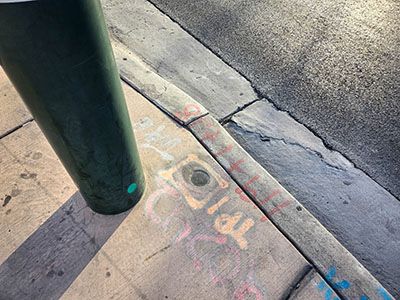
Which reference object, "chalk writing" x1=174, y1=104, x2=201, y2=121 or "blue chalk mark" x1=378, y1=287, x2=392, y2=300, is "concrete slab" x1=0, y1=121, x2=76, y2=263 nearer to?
"chalk writing" x1=174, y1=104, x2=201, y2=121

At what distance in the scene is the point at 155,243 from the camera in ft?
6.72

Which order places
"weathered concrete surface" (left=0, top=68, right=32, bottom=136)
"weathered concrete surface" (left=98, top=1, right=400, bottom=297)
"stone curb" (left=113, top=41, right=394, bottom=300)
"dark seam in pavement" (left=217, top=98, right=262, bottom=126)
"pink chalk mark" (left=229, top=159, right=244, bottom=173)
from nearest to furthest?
"stone curb" (left=113, top=41, right=394, bottom=300) < "weathered concrete surface" (left=98, top=1, right=400, bottom=297) < "pink chalk mark" (left=229, top=159, right=244, bottom=173) < "weathered concrete surface" (left=0, top=68, right=32, bottom=136) < "dark seam in pavement" (left=217, top=98, right=262, bottom=126)

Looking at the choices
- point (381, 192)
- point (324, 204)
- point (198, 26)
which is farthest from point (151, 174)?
point (198, 26)

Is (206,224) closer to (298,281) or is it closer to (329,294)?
(298,281)

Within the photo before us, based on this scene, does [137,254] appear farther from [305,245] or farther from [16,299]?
[305,245]

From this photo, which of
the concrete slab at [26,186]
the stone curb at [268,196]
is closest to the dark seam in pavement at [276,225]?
the stone curb at [268,196]

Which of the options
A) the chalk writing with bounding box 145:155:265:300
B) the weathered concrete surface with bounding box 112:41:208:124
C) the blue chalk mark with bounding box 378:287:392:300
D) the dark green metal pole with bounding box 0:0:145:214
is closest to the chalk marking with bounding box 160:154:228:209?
the chalk writing with bounding box 145:155:265:300

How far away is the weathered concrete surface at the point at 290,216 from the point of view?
1.98m

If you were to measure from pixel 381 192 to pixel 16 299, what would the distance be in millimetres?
2823

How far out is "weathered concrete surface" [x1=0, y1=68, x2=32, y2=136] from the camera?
257 cm

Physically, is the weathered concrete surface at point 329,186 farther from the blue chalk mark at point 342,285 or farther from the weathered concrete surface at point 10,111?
the weathered concrete surface at point 10,111

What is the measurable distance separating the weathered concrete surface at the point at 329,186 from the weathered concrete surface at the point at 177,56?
26cm

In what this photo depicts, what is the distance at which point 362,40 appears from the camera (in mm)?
3869

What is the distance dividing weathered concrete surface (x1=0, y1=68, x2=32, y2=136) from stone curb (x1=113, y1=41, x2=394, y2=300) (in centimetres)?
95
